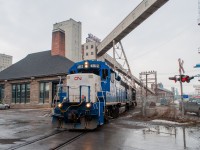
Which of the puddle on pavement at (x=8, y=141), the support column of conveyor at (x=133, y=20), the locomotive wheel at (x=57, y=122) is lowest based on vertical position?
the puddle on pavement at (x=8, y=141)

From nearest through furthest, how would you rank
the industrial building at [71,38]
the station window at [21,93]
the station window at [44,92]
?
the station window at [44,92], the station window at [21,93], the industrial building at [71,38]

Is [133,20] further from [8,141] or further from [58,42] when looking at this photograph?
[58,42]

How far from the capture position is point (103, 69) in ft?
40.9

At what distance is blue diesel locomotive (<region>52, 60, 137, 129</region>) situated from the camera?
10.1 m

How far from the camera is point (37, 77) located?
1243 inches

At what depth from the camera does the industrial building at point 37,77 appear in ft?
99.8

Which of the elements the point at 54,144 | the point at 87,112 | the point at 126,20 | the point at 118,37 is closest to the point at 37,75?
the point at 118,37

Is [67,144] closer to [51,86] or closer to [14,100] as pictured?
[51,86]

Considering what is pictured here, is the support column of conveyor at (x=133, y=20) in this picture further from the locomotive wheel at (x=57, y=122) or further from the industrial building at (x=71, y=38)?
the industrial building at (x=71, y=38)

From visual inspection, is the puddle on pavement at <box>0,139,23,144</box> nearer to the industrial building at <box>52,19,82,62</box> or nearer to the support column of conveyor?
the support column of conveyor

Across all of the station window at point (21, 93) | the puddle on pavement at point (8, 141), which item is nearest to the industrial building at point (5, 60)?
the station window at point (21, 93)

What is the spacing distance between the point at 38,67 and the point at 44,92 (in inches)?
211

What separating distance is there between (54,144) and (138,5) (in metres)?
15.1

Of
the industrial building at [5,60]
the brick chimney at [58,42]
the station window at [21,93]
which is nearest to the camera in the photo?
the station window at [21,93]
